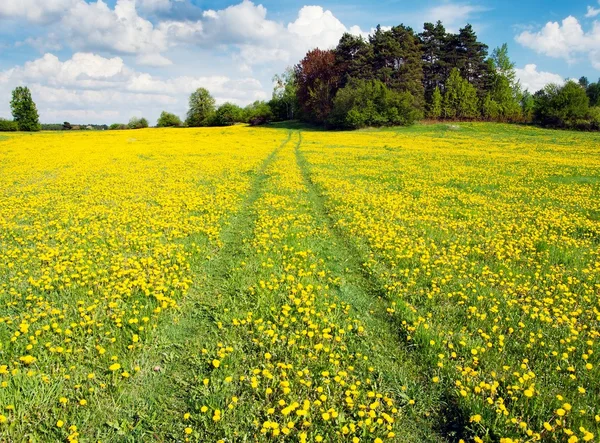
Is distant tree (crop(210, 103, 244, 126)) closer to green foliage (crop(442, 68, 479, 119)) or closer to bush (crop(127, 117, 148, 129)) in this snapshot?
bush (crop(127, 117, 148, 129))

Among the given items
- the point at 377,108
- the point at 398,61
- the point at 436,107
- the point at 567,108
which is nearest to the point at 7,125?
the point at 377,108

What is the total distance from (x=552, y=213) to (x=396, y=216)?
550 cm

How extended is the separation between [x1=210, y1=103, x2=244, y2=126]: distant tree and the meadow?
87.1 meters

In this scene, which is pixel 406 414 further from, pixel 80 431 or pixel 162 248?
pixel 162 248

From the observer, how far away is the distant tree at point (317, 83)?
273 feet

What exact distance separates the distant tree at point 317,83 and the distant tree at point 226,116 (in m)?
17.1

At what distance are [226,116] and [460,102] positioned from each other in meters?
54.9

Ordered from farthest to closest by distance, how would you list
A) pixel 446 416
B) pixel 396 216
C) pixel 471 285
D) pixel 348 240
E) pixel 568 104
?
pixel 568 104 → pixel 396 216 → pixel 348 240 → pixel 471 285 → pixel 446 416

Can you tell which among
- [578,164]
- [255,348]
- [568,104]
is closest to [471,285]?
[255,348]

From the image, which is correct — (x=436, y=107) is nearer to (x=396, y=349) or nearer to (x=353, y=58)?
(x=353, y=58)

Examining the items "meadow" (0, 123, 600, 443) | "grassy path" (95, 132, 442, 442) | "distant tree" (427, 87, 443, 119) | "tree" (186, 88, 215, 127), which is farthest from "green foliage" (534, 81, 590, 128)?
"tree" (186, 88, 215, 127)

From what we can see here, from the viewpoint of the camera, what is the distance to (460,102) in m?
73.7

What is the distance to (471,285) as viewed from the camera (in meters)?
7.46

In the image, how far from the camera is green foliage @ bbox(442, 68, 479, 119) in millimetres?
73562
